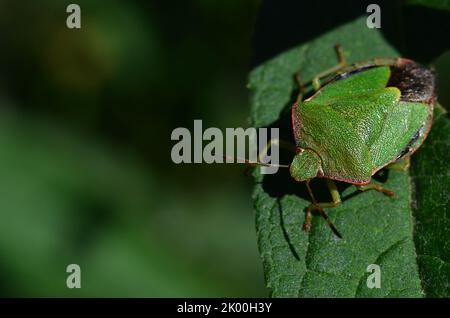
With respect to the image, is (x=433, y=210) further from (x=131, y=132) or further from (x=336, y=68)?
(x=131, y=132)

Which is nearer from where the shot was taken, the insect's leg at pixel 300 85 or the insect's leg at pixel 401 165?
the insect's leg at pixel 401 165

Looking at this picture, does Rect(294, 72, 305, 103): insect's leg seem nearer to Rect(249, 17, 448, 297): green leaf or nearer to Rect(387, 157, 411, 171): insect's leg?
Rect(249, 17, 448, 297): green leaf

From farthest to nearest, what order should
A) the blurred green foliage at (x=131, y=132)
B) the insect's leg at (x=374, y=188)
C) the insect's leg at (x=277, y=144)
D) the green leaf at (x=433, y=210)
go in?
the blurred green foliage at (x=131, y=132), the insect's leg at (x=277, y=144), the insect's leg at (x=374, y=188), the green leaf at (x=433, y=210)

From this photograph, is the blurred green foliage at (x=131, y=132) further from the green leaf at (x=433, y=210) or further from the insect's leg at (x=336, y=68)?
the green leaf at (x=433, y=210)

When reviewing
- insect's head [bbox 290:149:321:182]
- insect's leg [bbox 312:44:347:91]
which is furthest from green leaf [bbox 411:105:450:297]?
insect's leg [bbox 312:44:347:91]

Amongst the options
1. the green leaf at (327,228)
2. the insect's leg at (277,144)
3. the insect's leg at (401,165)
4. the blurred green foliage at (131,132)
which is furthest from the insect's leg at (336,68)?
the blurred green foliage at (131,132)

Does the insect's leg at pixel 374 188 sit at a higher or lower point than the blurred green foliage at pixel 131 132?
lower
